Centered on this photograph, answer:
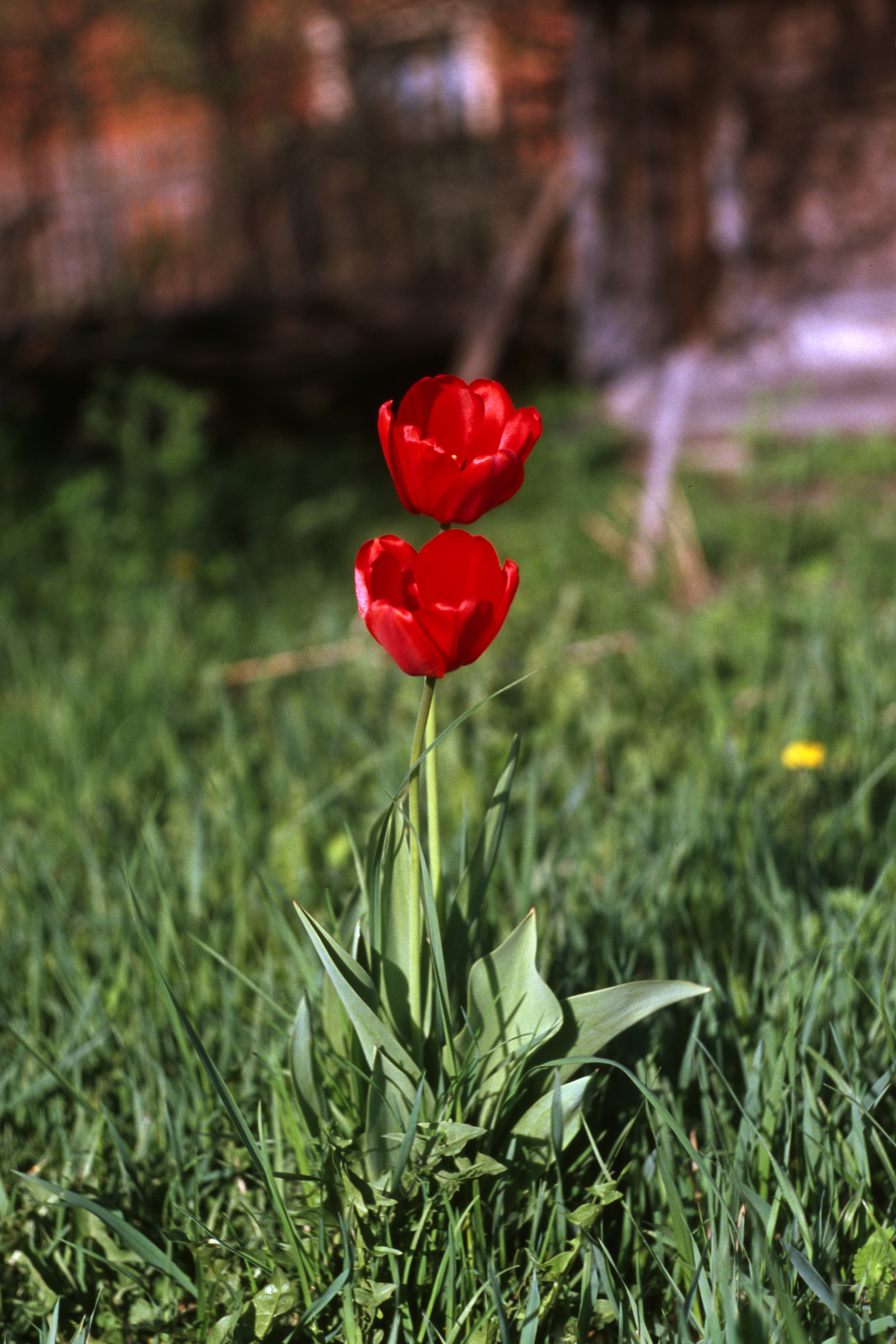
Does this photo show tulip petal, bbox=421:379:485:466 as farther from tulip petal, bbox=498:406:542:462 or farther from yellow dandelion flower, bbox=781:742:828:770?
A: yellow dandelion flower, bbox=781:742:828:770

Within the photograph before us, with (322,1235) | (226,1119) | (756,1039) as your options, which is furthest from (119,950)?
(756,1039)

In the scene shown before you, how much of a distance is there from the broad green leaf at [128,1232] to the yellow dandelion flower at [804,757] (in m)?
1.19

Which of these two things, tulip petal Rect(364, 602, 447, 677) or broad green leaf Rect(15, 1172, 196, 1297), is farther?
broad green leaf Rect(15, 1172, 196, 1297)

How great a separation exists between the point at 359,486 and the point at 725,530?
6.28 feet

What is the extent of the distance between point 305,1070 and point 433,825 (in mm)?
280

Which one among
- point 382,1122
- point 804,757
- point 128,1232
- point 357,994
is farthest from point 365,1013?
point 804,757

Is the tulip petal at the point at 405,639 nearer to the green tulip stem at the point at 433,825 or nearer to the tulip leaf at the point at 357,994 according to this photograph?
the green tulip stem at the point at 433,825

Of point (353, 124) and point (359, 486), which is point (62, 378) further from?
point (353, 124)

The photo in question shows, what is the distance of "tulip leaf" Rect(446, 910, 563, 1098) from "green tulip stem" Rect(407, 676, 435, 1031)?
1.9 inches

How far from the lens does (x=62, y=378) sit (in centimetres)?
Result: 602

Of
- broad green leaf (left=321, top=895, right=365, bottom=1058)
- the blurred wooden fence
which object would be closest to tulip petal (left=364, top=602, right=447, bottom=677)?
broad green leaf (left=321, top=895, right=365, bottom=1058)

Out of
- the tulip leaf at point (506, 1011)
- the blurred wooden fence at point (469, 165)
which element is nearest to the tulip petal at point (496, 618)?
the tulip leaf at point (506, 1011)

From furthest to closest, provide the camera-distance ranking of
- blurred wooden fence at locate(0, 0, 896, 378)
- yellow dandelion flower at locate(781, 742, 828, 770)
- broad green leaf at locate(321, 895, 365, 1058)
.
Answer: blurred wooden fence at locate(0, 0, 896, 378) → yellow dandelion flower at locate(781, 742, 828, 770) → broad green leaf at locate(321, 895, 365, 1058)

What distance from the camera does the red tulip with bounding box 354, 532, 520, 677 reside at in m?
0.71
